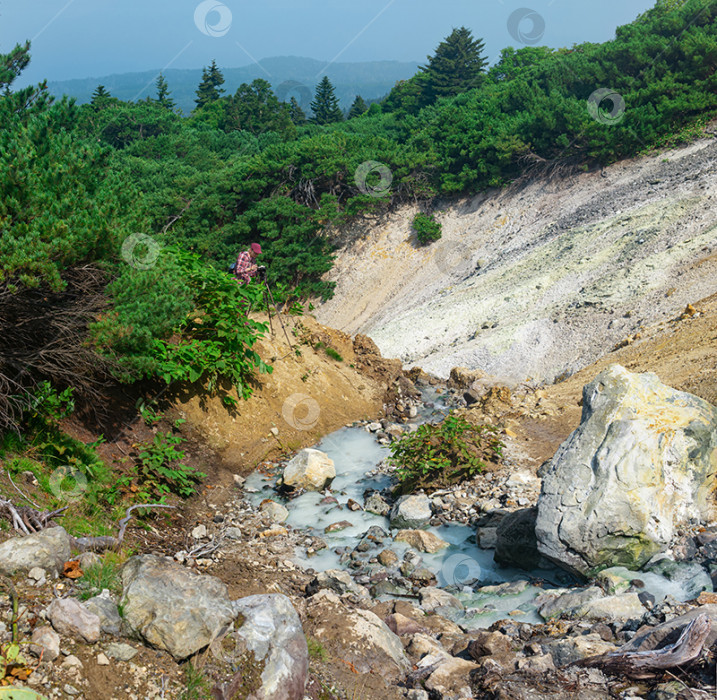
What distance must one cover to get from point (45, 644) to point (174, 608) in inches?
26.1

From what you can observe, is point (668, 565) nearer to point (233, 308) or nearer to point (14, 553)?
point (14, 553)

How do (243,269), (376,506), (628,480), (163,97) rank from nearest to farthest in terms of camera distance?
(628,480) < (376,506) < (243,269) < (163,97)

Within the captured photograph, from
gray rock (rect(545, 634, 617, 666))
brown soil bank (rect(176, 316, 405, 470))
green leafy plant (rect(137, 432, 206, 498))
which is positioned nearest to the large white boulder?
brown soil bank (rect(176, 316, 405, 470))

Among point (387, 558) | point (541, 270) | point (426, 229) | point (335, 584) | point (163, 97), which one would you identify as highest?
point (163, 97)

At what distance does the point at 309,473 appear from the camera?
7.89m

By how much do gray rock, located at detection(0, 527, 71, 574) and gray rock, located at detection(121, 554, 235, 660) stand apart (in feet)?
1.50

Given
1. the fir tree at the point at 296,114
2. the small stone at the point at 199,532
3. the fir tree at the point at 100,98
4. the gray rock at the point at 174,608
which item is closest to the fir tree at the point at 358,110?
the fir tree at the point at 296,114

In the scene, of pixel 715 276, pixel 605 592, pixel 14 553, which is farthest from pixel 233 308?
pixel 715 276

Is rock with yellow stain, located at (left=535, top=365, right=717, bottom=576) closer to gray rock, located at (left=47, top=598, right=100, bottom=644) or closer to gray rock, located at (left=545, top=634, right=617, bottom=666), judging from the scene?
gray rock, located at (left=545, top=634, right=617, bottom=666)

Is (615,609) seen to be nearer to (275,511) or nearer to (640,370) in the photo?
(275,511)

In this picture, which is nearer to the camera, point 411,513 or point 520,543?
point 520,543

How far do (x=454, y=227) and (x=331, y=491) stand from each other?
57.3 feet

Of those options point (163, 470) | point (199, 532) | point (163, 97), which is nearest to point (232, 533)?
point (199, 532)

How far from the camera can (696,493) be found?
5113 mm
